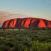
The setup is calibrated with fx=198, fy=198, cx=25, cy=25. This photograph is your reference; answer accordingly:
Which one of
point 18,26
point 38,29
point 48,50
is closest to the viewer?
point 48,50

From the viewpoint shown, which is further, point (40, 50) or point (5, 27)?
point (5, 27)

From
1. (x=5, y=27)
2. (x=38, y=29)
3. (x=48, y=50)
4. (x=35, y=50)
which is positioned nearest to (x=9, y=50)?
(x=35, y=50)

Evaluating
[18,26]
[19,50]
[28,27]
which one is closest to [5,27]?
[18,26]

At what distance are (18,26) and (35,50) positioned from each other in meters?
13.0

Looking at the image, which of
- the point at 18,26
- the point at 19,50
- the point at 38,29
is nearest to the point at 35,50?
the point at 19,50

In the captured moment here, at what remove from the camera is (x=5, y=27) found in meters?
22.3

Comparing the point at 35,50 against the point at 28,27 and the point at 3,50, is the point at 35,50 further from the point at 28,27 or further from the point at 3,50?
the point at 28,27

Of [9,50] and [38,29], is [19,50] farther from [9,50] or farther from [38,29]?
[38,29]

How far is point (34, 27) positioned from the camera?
66.3ft

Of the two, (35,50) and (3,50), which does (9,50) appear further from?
(35,50)

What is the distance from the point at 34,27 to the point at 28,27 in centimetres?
61

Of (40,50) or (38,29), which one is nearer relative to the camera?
(40,50)

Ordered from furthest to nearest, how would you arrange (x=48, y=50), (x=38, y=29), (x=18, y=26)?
(x=18, y=26), (x=38, y=29), (x=48, y=50)

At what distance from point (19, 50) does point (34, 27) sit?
11.5 meters
